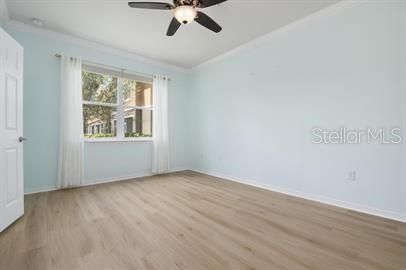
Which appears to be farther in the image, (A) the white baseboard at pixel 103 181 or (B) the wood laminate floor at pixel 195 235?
(A) the white baseboard at pixel 103 181

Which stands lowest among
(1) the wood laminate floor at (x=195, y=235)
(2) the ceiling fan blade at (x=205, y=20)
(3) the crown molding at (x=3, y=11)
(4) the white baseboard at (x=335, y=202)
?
(1) the wood laminate floor at (x=195, y=235)

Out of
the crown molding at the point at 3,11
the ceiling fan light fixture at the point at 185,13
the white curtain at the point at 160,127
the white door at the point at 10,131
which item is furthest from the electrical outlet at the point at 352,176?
the crown molding at the point at 3,11

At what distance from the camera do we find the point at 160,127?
15.9 feet

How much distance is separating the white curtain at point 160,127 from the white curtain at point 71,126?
1.55 m

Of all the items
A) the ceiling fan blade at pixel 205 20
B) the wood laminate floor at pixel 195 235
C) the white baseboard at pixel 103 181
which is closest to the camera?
the wood laminate floor at pixel 195 235

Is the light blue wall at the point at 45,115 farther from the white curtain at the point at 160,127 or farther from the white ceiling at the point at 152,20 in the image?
the white curtain at the point at 160,127

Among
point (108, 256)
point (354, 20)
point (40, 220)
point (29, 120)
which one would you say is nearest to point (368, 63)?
point (354, 20)

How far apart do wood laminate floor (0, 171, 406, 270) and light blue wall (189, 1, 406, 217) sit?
441 mm

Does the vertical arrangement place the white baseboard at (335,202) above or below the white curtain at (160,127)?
below

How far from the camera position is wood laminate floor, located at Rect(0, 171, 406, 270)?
1577 mm

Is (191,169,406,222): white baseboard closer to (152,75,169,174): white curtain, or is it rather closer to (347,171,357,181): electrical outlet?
(347,171,357,181): electrical outlet

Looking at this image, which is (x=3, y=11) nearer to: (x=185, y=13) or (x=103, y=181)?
(x=185, y=13)

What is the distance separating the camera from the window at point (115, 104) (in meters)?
3.98

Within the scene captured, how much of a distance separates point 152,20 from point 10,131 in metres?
2.41
